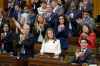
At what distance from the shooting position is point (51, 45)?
28.7ft

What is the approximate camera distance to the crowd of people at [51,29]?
851 centimetres

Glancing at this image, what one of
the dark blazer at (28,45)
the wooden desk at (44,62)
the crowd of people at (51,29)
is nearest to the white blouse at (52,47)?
the crowd of people at (51,29)

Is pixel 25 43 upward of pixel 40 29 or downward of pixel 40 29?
downward

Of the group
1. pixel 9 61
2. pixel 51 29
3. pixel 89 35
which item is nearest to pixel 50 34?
pixel 51 29

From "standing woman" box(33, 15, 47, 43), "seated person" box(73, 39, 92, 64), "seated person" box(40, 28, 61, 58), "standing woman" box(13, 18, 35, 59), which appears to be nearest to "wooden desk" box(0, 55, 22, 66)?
"standing woman" box(13, 18, 35, 59)

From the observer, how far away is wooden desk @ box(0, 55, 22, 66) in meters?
8.95

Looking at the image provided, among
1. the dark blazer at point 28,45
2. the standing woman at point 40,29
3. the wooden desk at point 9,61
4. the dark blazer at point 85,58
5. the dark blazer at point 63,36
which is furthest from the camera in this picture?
the standing woman at point 40,29

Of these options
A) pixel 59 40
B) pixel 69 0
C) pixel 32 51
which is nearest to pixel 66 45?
pixel 59 40

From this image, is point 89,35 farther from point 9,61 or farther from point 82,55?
point 9,61

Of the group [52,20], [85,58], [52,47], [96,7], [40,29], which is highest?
[96,7]

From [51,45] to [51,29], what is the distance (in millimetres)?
406

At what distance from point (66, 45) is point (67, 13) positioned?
949 millimetres

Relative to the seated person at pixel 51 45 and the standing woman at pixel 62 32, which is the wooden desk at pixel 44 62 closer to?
the seated person at pixel 51 45

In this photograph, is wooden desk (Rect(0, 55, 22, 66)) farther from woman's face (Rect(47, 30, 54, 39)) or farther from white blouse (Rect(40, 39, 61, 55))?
woman's face (Rect(47, 30, 54, 39))
